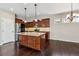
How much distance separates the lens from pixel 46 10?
9.68ft

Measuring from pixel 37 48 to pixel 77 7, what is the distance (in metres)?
2.60

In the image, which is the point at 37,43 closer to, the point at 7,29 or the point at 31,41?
the point at 31,41

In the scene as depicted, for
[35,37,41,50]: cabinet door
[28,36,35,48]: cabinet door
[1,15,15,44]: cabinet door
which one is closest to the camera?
[1,15,15,44]: cabinet door

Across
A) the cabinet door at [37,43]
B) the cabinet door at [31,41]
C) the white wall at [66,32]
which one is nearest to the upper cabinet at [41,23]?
the white wall at [66,32]

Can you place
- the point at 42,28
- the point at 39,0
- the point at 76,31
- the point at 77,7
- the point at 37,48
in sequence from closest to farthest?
the point at 39,0 → the point at 77,7 → the point at 76,31 → the point at 42,28 → the point at 37,48

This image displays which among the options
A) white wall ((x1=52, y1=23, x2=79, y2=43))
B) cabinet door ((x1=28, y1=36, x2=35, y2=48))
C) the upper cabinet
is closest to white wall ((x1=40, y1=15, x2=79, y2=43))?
white wall ((x1=52, y1=23, x2=79, y2=43))

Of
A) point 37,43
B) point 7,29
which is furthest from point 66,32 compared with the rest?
point 37,43

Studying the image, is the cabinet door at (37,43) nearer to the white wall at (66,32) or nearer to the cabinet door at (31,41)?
the cabinet door at (31,41)

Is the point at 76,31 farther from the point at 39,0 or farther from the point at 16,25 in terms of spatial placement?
the point at 16,25

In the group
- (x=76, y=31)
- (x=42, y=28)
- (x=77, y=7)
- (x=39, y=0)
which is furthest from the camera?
(x=42, y=28)

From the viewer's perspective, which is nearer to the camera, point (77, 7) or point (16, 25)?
point (77, 7)

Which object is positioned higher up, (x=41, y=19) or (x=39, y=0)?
(x=39, y=0)

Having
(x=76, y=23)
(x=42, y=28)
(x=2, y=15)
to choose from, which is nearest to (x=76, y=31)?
(x=76, y=23)

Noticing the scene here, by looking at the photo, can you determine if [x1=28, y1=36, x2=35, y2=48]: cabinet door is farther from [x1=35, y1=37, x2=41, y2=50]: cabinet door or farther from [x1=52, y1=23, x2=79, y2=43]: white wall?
[x1=52, y1=23, x2=79, y2=43]: white wall
